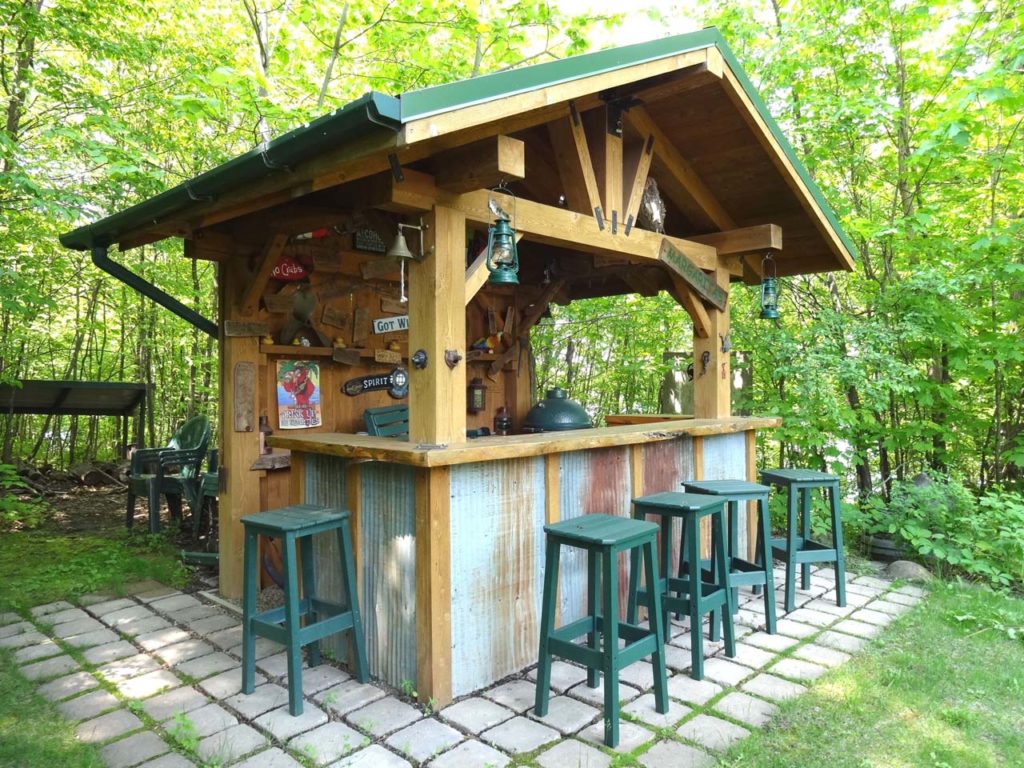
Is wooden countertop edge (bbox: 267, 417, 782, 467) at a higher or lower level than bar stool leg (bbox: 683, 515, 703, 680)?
higher

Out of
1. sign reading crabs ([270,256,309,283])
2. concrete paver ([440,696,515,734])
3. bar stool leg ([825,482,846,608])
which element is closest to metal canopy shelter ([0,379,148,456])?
sign reading crabs ([270,256,309,283])

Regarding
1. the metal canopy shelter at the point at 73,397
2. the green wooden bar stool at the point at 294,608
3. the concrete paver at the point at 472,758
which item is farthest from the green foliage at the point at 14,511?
the concrete paver at the point at 472,758

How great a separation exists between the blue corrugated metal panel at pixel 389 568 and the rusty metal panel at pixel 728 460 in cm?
219

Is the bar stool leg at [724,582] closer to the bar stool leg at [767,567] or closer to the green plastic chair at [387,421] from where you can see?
the bar stool leg at [767,567]

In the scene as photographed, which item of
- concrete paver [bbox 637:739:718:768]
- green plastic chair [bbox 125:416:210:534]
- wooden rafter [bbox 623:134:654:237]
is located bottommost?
concrete paver [bbox 637:739:718:768]

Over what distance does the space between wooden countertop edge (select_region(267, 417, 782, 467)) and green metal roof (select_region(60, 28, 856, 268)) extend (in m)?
1.14

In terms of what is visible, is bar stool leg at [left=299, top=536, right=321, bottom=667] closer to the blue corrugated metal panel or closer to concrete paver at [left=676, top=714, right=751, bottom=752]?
the blue corrugated metal panel

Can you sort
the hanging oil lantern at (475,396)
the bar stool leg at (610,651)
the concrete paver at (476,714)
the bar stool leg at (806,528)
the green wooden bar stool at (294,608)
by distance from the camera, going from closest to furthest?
the bar stool leg at (610,651)
the concrete paver at (476,714)
the green wooden bar stool at (294,608)
the bar stool leg at (806,528)
the hanging oil lantern at (475,396)

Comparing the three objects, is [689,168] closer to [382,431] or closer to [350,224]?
[350,224]

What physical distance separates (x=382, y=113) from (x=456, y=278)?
2.84ft

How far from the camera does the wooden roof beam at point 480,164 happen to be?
2.50 m

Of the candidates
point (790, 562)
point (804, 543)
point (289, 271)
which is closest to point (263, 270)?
point (289, 271)

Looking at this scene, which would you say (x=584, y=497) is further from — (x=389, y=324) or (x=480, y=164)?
(x=389, y=324)

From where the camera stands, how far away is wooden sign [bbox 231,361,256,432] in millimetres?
3842
